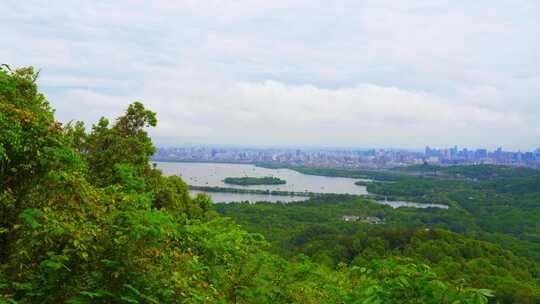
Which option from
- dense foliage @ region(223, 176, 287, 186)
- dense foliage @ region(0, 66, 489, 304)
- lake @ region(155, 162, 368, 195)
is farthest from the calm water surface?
dense foliage @ region(0, 66, 489, 304)

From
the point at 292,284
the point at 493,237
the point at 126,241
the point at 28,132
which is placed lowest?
the point at 493,237

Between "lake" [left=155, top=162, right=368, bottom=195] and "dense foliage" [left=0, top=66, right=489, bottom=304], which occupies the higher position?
"dense foliage" [left=0, top=66, right=489, bottom=304]

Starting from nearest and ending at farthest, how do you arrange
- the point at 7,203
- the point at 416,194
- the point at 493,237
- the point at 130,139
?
the point at 7,203
the point at 130,139
the point at 493,237
the point at 416,194

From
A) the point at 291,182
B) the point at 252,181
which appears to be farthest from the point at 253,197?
the point at 291,182

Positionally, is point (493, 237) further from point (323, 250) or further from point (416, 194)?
point (416, 194)

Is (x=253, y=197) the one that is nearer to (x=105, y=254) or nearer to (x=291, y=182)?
(x=291, y=182)

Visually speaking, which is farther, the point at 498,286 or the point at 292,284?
the point at 498,286

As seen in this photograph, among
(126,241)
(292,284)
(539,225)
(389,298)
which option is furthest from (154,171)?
(539,225)

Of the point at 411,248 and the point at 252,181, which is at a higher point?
the point at 411,248

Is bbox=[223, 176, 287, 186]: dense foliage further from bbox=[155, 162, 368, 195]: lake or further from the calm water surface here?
the calm water surface
